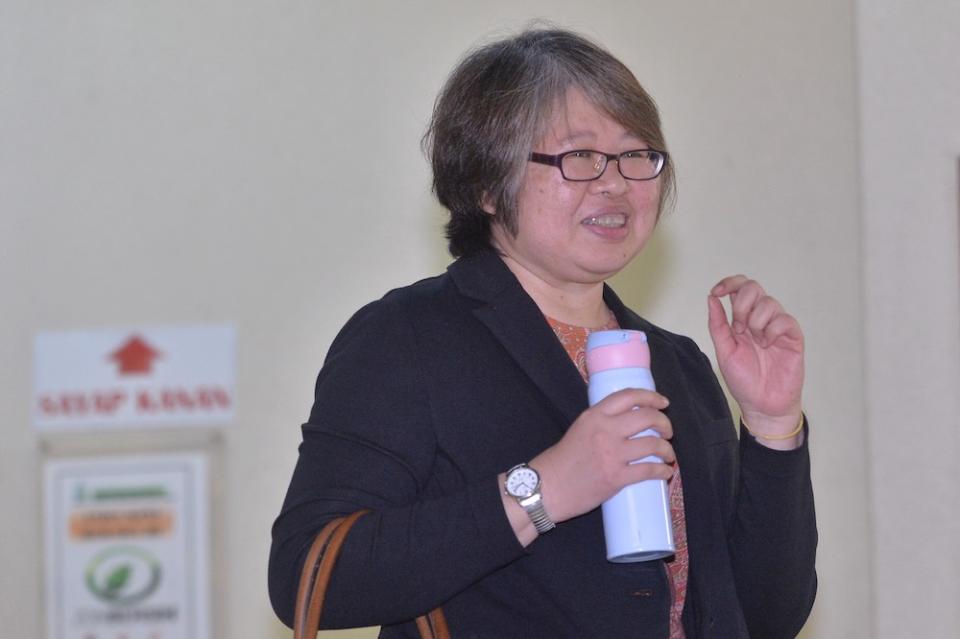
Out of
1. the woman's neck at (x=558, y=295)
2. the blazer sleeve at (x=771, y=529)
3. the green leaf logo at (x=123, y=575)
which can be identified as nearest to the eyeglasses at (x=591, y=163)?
the woman's neck at (x=558, y=295)

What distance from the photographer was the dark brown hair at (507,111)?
62.2 inches

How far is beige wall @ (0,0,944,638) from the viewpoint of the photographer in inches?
123

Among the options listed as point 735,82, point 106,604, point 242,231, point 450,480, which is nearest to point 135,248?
point 242,231

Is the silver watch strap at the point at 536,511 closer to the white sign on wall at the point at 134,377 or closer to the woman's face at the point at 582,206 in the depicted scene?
the woman's face at the point at 582,206

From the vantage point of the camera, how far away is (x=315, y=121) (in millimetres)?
3213

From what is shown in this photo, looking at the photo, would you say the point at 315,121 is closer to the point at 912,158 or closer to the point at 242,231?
the point at 242,231

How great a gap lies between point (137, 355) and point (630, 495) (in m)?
2.09

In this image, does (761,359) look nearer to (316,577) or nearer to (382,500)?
(382,500)

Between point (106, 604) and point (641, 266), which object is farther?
point (641, 266)

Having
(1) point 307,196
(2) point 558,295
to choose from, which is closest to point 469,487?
(2) point 558,295

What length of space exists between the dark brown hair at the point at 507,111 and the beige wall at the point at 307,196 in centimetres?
157

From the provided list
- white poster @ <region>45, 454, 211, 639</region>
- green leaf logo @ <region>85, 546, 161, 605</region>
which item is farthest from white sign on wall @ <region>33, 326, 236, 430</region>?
green leaf logo @ <region>85, 546, 161, 605</region>

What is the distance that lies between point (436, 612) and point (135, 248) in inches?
79.0

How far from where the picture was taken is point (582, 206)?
1.55 m
